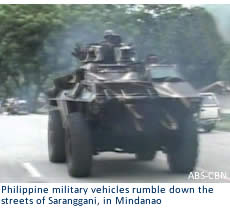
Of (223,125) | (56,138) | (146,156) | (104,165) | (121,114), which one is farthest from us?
(223,125)

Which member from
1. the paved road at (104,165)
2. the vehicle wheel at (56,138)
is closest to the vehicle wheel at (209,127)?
the paved road at (104,165)

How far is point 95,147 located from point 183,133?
1.34 metres

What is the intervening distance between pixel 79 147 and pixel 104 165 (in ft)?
4.94

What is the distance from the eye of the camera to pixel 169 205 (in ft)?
26.8

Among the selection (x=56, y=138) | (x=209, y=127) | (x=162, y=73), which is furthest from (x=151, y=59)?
(x=209, y=127)

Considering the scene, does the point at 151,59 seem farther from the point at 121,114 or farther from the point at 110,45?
the point at 121,114

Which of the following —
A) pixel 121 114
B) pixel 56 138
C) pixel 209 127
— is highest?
pixel 121 114

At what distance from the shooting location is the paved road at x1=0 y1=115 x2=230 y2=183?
9961 millimetres

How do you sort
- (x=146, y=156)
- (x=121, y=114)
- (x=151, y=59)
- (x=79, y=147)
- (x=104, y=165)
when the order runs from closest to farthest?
(x=121, y=114)
(x=79, y=147)
(x=151, y=59)
(x=104, y=165)
(x=146, y=156)

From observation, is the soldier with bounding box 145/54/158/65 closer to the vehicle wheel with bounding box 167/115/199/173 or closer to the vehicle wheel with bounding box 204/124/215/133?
the vehicle wheel with bounding box 167/115/199/173

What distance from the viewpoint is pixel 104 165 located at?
11711mm

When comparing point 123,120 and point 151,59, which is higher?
point 151,59

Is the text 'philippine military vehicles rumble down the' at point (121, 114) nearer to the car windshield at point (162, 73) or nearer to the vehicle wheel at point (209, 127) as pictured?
the car windshield at point (162, 73)
